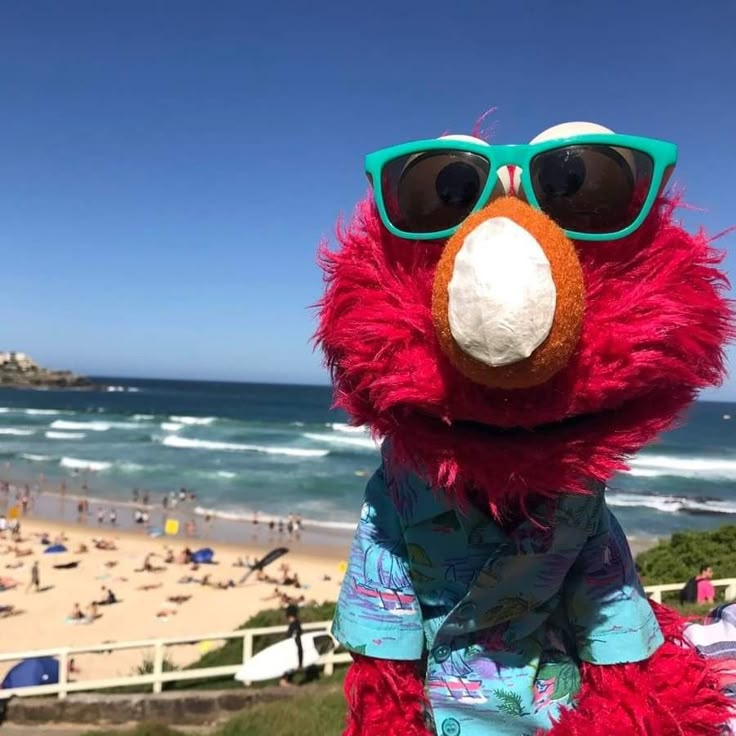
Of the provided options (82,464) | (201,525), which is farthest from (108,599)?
(82,464)

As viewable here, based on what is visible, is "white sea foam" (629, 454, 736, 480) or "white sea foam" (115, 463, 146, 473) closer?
"white sea foam" (115, 463, 146, 473)

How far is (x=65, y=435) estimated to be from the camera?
38.9m

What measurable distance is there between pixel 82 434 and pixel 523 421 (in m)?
42.4

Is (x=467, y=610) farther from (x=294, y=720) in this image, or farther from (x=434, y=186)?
(x=294, y=720)

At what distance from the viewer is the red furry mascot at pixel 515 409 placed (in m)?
0.94

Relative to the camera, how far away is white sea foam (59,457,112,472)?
28223 mm

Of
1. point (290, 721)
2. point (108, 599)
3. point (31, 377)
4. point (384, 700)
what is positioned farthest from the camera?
point (31, 377)

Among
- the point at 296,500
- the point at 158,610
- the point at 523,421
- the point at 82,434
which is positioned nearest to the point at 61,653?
the point at 523,421

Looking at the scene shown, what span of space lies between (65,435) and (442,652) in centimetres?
4203

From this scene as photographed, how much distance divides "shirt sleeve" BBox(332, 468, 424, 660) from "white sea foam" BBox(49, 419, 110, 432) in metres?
44.1

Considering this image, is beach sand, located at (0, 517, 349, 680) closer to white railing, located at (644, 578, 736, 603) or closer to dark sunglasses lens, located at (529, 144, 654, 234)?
white railing, located at (644, 578, 736, 603)

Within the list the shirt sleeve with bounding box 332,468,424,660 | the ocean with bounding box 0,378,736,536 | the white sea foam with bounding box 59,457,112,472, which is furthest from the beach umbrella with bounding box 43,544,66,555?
the shirt sleeve with bounding box 332,468,424,660

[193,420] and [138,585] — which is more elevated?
[193,420]

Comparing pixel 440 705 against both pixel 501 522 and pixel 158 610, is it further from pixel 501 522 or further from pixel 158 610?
pixel 158 610
